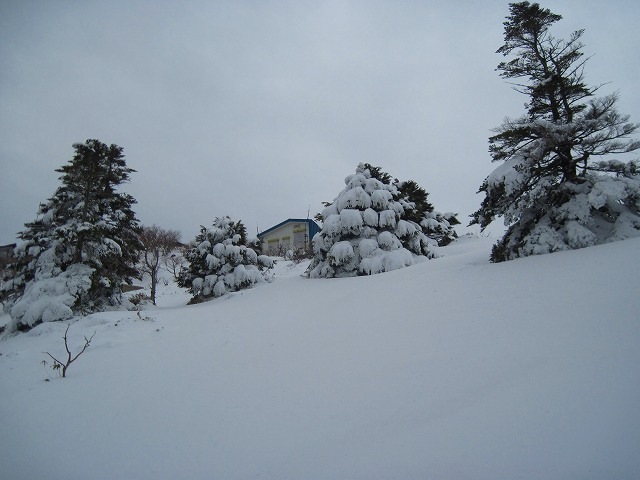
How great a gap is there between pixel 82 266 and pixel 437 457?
11.7 meters

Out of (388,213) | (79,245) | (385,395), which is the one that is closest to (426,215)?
(388,213)

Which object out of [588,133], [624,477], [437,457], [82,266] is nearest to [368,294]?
[437,457]

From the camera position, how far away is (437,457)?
2.08m

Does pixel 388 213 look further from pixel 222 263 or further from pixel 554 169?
pixel 222 263

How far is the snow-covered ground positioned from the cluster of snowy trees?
1.30 metres

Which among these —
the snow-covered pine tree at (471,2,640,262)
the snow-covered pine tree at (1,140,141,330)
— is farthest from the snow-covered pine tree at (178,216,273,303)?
the snow-covered pine tree at (471,2,640,262)

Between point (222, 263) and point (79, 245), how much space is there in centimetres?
657

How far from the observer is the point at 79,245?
30.5 feet

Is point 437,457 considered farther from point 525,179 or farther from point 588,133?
point 588,133

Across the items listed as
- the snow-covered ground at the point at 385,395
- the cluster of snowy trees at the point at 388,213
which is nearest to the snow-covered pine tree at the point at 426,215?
the cluster of snowy trees at the point at 388,213

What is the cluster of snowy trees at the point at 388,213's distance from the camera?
5.88 meters

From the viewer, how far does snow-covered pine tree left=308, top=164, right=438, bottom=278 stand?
9992 mm

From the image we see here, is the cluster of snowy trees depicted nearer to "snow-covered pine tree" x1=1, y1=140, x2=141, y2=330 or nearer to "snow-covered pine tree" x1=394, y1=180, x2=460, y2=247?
"snow-covered pine tree" x1=1, y1=140, x2=141, y2=330

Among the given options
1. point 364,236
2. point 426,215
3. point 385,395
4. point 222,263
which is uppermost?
point 426,215
